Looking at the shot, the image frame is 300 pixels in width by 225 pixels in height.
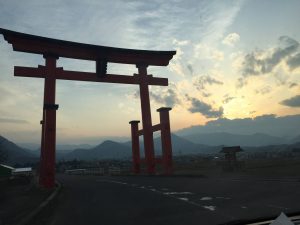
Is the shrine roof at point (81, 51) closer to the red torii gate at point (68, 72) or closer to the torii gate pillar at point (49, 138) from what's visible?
the red torii gate at point (68, 72)

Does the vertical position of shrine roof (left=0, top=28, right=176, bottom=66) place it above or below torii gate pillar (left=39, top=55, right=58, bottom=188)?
above

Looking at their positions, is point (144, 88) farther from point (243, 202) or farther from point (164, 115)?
point (243, 202)

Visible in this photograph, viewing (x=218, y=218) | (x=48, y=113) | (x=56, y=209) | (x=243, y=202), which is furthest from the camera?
(x=48, y=113)

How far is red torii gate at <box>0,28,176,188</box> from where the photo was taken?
18.7 metres

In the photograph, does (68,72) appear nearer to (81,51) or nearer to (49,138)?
(81,51)

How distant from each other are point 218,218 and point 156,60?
1775 cm

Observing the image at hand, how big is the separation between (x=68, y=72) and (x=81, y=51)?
1.56 m

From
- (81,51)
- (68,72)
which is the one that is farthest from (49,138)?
(81,51)

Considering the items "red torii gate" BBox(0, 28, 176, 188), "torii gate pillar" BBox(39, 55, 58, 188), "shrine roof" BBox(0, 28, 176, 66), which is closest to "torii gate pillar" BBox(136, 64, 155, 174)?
"red torii gate" BBox(0, 28, 176, 188)

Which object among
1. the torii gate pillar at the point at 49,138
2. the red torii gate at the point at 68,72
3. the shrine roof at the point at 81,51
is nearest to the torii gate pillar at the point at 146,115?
the red torii gate at the point at 68,72

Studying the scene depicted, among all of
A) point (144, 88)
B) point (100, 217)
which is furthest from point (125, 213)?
point (144, 88)

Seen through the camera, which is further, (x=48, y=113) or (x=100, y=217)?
(x=48, y=113)

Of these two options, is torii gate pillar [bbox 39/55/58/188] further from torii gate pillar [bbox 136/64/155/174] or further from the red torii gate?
torii gate pillar [bbox 136/64/155/174]

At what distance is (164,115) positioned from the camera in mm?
24625
